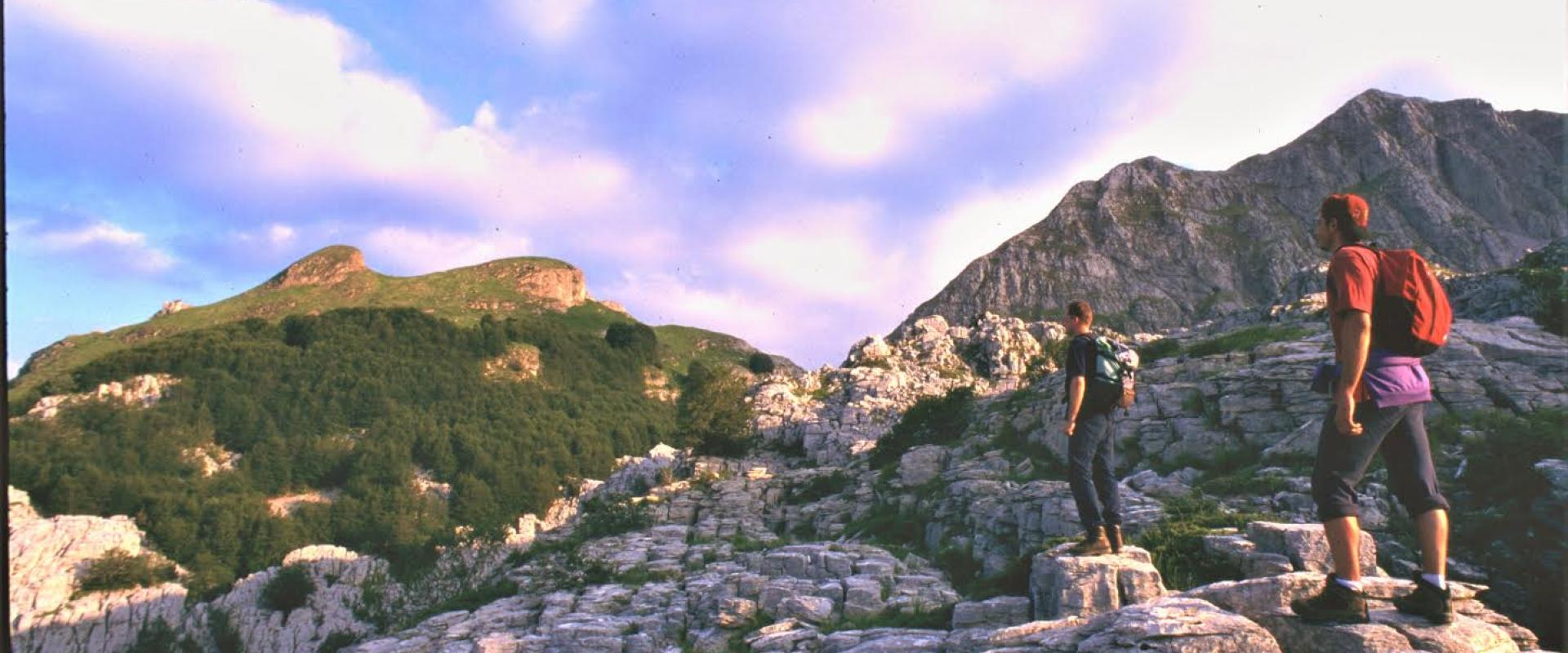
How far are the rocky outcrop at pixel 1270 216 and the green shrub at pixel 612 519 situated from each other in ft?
339

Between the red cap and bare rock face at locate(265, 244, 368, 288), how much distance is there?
19031 cm

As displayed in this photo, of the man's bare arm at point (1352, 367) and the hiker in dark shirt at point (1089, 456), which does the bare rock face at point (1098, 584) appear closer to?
the hiker in dark shirt at point (1089, 456)

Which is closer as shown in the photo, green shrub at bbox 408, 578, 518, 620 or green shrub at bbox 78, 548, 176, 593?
green shrub at bbox 408, 578, 518, 620

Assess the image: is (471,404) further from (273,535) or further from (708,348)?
(708,348)

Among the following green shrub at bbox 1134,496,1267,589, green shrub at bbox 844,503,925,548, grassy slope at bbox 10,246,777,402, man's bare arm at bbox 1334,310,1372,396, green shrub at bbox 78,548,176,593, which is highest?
grassy slope at bbox 10,246,777,402

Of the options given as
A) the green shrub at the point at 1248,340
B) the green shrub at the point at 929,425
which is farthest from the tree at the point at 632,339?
the green shrub at the point at 1248,340

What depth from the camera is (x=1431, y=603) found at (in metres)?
5.43

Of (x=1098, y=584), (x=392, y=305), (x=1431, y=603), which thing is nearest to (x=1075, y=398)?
(x=1098, y=584)

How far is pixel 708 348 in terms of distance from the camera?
177 meters

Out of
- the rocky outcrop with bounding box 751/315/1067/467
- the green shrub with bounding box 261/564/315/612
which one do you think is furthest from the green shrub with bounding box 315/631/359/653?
the rocky outcrop with bounding box 751/315/1067/467

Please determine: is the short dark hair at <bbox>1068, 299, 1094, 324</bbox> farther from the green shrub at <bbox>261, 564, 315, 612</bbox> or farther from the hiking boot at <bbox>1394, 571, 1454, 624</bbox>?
the green shrub at <bbox>261, 564, 315, 612</bbox>

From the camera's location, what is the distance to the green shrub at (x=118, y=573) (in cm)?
5631

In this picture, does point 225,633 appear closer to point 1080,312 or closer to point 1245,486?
point 1245,486

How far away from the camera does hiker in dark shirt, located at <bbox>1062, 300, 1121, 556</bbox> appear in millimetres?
8633
